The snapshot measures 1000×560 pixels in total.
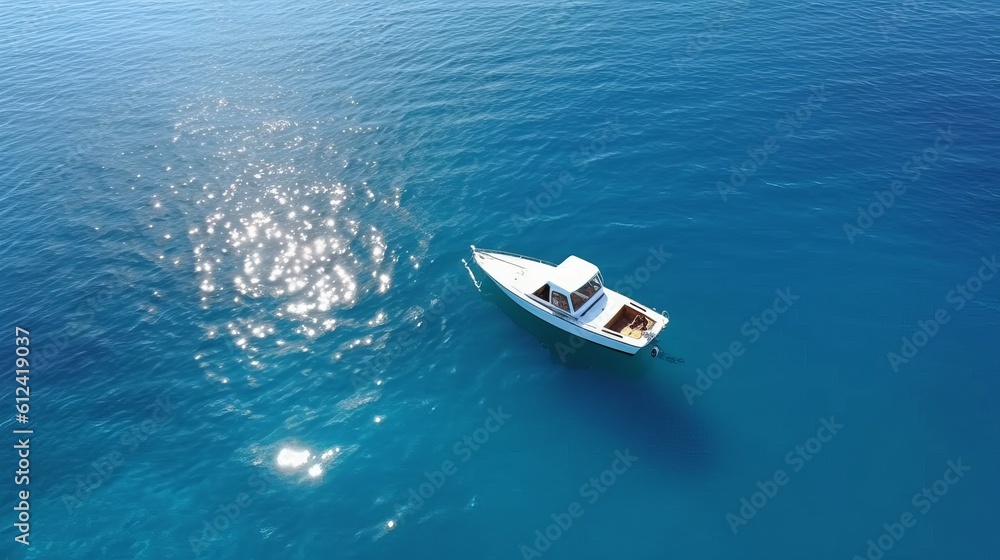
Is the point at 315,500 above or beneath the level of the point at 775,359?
above

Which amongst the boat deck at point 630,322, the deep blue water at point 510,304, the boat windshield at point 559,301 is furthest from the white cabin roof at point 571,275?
the deep blue water at point 510,304

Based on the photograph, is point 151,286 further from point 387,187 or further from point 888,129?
point 888,129

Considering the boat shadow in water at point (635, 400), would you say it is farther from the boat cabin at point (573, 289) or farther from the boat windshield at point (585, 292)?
the boat windshield at point (585, 292)

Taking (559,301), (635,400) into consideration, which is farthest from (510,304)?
(635,400)

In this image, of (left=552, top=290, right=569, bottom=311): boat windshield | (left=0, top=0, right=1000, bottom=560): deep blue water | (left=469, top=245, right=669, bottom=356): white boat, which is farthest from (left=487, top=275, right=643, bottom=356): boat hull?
(left=0, top=0, right=1000, bottom=560): deep blue water

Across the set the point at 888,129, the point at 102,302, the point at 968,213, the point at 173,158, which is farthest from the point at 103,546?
the point at 888,129

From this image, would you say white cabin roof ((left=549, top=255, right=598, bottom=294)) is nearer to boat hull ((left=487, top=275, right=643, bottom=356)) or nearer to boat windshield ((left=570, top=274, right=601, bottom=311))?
boat windshield ((left=570, top=274, right=601, bottom=311))
